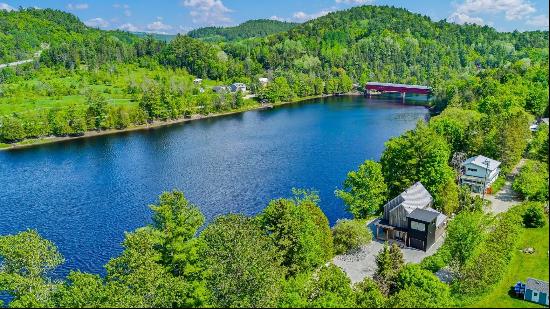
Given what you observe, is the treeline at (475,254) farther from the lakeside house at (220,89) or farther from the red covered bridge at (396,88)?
the red covered bridge at (396,88)

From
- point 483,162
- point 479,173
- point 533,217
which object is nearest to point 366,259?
point 533,217

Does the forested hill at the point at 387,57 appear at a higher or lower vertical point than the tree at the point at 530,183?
higher

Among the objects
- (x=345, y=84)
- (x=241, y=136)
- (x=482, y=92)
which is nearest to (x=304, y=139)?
(x=241, y=136)

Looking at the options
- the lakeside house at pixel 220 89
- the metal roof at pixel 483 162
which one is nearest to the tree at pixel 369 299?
the metal roof at pixel 483 162

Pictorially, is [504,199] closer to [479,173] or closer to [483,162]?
[479,173]

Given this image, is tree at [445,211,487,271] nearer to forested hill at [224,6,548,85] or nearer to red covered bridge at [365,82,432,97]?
red covered bridge at [365,82,432,97]

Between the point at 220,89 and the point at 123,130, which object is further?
the point at 220,89

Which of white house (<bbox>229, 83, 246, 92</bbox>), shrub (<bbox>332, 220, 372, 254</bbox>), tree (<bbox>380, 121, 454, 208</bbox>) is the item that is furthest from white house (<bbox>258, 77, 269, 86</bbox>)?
shrub (<bbox>332, 220, 372, 254</bbox>)
